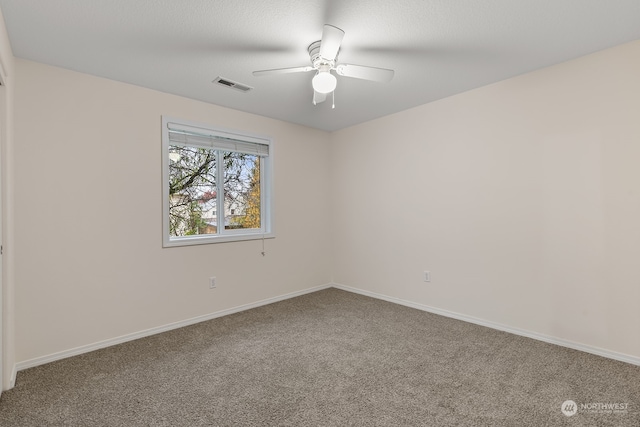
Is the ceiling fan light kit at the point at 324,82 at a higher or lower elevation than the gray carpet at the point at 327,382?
higher

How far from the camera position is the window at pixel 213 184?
10.7 feet

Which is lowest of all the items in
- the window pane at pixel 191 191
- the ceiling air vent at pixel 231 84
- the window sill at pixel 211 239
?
the window sill at pixel 211 239

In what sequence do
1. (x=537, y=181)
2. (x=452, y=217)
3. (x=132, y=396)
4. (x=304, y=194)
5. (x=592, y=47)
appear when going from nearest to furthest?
(x=132, y=396) → (x=592, y=47) → (x=537, y=181) → (x=452, y=217) → (x=304, y=194)

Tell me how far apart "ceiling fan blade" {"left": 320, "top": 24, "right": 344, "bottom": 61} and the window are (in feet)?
6.15

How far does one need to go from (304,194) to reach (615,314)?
3.30 m

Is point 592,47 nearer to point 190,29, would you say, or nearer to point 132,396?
point 190,29

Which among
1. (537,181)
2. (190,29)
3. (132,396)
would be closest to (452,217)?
(537,181)

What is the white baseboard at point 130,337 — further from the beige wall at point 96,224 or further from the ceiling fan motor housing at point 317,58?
the ceiling fan motor housing at point 317,58

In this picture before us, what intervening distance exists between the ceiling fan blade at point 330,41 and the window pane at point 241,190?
209 centimetres

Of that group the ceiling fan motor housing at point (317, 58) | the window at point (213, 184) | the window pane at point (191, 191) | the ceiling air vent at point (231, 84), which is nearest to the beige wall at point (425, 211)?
the window at point (213, 184)

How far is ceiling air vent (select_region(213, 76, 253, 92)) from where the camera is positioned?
283 cm

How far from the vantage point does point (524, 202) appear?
112 inches

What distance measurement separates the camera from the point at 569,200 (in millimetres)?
2586

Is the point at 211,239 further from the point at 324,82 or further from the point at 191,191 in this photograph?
the point at 324,82
